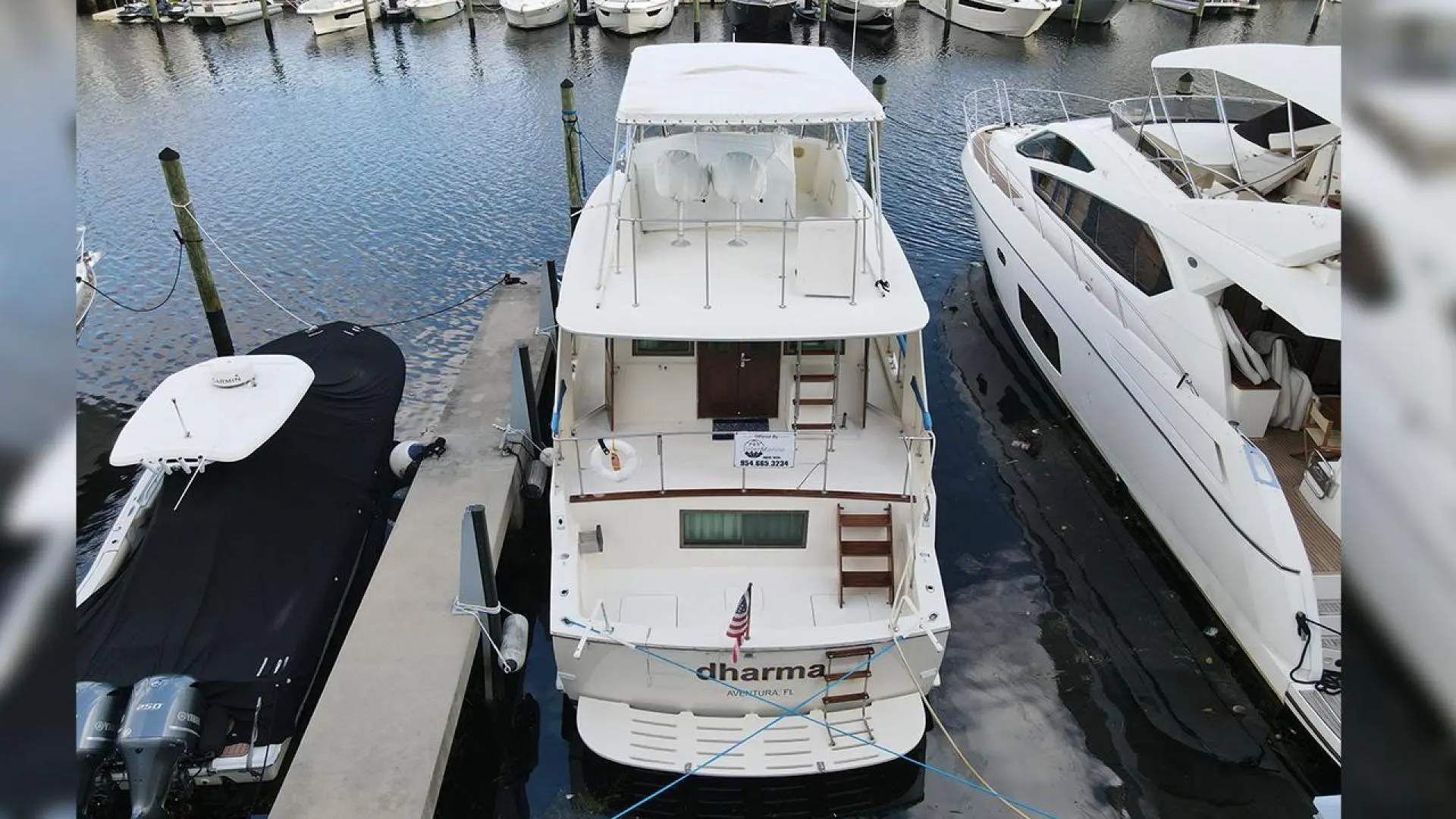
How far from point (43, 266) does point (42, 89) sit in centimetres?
15

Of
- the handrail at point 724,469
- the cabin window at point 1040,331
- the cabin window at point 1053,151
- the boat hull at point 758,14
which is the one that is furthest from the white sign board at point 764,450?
the boat hull at point 758,14

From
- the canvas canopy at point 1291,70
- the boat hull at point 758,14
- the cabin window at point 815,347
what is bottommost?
the cabin window at point 815,347

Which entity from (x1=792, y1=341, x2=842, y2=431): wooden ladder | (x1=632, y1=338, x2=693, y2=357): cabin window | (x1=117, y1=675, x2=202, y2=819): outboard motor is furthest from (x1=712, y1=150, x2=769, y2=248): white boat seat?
(x1=117, y1=675, x2=202, y2=819): outboard motor

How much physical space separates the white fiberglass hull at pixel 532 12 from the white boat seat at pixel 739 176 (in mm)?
27595

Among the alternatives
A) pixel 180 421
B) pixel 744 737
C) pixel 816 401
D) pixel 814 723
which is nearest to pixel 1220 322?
pixel 816 401

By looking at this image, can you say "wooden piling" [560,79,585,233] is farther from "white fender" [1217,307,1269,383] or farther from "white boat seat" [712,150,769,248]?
"white fender" [1217,307,1269,383]

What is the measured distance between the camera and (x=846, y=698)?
7.20 m

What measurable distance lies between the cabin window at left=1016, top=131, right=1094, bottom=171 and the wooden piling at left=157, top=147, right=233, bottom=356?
1192 centimetres

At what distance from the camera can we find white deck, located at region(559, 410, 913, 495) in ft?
26.4

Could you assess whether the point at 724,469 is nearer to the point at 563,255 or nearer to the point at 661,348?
the point at 661,348

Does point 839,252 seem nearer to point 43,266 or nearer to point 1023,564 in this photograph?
point 1023,564

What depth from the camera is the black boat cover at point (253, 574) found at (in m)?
7.11

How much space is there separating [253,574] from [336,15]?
3312 cm

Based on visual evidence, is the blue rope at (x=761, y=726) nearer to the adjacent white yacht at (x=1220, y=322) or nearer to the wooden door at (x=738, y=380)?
→ the wooden door at (x=738, y=380)
